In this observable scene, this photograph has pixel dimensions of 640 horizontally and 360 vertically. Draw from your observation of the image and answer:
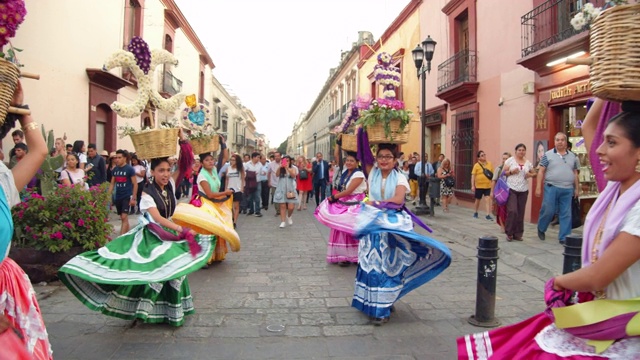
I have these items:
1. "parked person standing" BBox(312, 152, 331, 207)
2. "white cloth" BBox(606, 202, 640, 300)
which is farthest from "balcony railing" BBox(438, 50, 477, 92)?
"white cloth" BBox(606, 202, 640, 300)

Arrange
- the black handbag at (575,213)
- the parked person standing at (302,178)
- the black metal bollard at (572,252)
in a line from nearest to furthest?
the black metal bollard at (572,252), the black handbag at (575,213), the parked person standing at (302,178)

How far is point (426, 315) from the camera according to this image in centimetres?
471

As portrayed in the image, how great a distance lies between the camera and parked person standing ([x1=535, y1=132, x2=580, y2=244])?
7820mm

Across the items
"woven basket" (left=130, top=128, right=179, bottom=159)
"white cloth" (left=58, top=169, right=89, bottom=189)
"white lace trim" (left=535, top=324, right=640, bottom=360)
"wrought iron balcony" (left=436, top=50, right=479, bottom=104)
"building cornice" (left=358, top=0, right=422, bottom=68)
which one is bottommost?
"white lace trim" (left=535, top=324, right=640, bottom=360)

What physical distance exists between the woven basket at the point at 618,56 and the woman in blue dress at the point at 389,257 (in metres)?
2.60

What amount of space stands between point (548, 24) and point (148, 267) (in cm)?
1010

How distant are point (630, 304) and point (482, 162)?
35.3 feet

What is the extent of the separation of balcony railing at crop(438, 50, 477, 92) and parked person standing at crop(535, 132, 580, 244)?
22.6 feet

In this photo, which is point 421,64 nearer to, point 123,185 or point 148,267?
point 123,185

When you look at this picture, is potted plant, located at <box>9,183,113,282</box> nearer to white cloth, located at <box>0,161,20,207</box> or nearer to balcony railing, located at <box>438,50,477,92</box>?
white cloth, located at <box>0,161,20,207</box>

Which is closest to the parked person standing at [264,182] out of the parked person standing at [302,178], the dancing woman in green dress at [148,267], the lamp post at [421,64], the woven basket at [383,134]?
the parked person standing at [302,178]

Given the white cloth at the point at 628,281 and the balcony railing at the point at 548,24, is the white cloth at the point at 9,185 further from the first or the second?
the balcony railing at the point at 548,24

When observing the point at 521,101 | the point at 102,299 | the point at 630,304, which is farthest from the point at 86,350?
the point at 521,101

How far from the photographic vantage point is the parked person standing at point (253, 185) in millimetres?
13469
